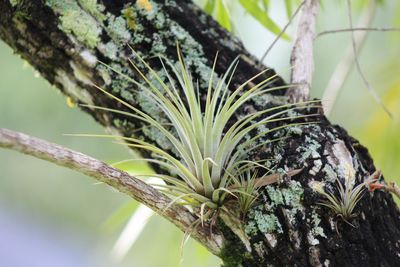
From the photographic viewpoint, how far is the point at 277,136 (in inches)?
52.3

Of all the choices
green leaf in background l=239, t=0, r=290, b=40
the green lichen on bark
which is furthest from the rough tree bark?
green leaf in background l=239, t=0, r=290, b=40

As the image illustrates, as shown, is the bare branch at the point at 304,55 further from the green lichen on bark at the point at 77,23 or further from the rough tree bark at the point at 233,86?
the green lichen on bark at the point at 77,23

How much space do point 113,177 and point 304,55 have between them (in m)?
0.59

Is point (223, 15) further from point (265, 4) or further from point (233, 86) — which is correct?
point (233, 86)

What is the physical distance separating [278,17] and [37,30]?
5.38 feet

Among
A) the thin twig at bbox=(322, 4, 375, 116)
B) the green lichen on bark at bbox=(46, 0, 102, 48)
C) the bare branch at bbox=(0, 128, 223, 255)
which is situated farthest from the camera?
the thin twig at bbox=(322, 4, 375, 116)

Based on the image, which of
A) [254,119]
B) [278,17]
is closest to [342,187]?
[254,119]

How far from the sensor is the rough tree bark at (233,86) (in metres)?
1.21

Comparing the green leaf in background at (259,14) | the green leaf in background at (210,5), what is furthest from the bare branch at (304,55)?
the green leaf in background at (210,5)

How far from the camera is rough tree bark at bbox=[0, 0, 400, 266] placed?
121 cm

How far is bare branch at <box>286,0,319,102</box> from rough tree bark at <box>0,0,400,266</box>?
0.03m

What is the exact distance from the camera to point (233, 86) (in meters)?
1.45

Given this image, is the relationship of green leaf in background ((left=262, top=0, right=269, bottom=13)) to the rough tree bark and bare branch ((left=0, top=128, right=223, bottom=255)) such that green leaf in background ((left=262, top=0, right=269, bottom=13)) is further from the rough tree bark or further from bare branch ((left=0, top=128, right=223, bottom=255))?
bare branch ((left=0, top=128, right=223, bottom=255))

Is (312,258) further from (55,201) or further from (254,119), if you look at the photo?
(55,201)
